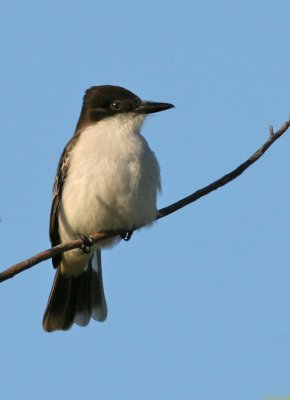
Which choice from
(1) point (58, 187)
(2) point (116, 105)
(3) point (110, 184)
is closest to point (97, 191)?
(3) point (110, 184)

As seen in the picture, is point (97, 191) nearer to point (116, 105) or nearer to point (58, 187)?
point (58, 187)

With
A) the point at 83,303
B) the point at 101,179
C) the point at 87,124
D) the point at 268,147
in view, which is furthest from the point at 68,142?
the point at 268,147

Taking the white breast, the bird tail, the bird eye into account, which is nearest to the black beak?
the bird eye

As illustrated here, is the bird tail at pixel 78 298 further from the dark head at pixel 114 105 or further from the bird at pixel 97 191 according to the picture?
the dark head at pixel 114 105

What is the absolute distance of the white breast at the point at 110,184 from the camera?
24.3 ft

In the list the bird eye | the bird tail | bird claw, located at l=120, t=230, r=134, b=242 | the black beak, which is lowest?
the bird tail

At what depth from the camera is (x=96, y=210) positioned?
7.50 metres

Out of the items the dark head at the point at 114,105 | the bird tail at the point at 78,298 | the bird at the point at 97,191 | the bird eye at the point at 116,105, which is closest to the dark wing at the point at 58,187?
Result: the bird at the point at 97,191

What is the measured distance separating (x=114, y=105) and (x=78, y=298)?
6.56 feet

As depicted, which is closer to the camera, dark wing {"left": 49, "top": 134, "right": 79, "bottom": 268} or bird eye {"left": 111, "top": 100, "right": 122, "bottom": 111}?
dark wing {"left": 49, "top": 134, "right": 79, "bottom": 268}

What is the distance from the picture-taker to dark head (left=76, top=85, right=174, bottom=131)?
8109mm

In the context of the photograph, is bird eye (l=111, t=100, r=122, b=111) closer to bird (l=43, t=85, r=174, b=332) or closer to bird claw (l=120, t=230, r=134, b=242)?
bird (l=43, t=85, r=174, b=332)

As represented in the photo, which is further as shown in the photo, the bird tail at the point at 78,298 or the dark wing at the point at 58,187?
the bird tail at the point at 78,298

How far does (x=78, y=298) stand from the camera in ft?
28.8
